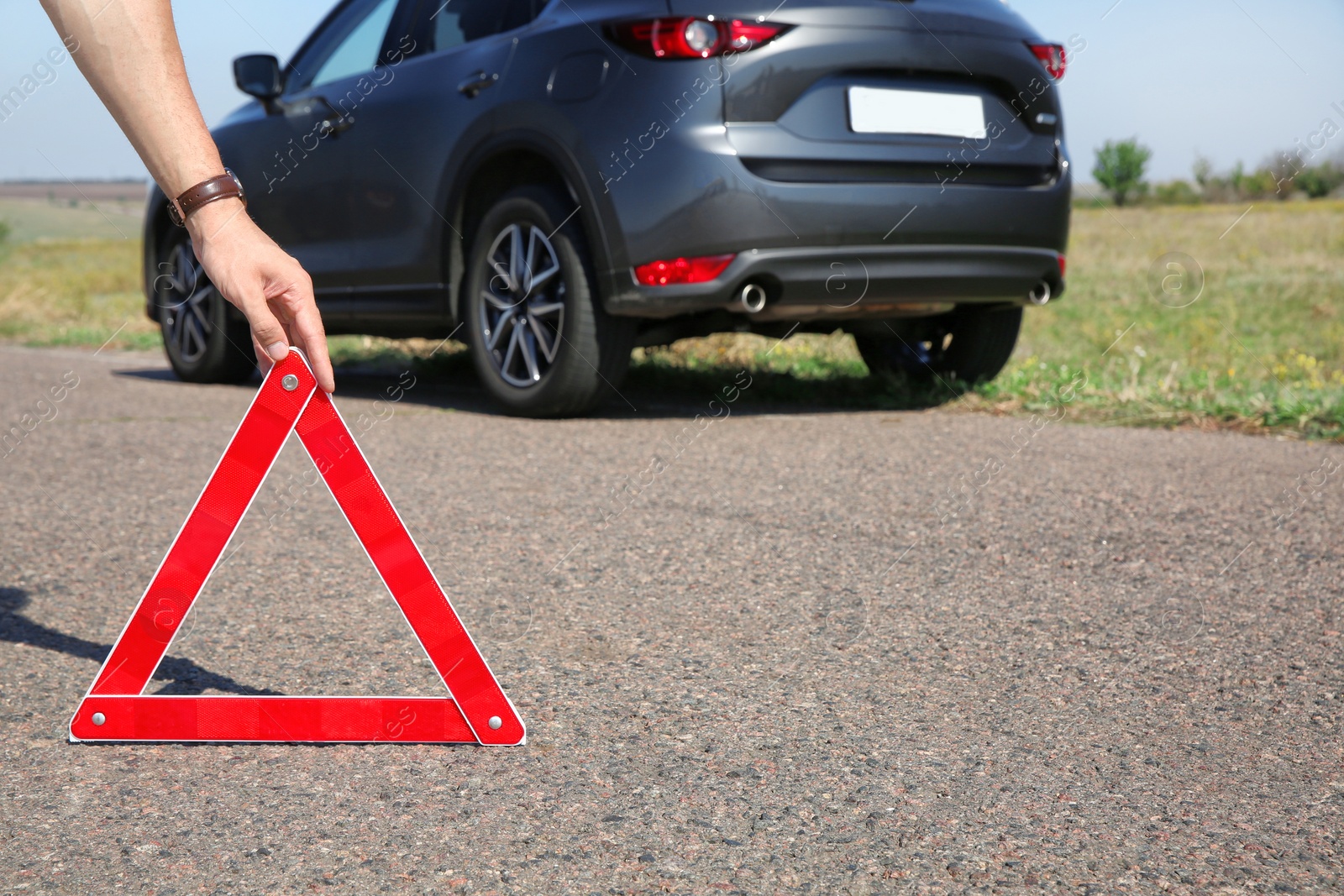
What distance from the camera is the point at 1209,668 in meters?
2.29

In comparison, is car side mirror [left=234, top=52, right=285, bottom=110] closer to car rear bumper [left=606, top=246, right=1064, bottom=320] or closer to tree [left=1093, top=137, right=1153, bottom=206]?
car rear bumper [left=606, top=246, right=1064, bottom=320]

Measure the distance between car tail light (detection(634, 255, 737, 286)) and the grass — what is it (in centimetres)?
139

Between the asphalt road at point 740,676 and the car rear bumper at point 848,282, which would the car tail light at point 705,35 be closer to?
the car rear bumper at point 848,282

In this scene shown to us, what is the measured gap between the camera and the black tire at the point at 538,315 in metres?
4.85

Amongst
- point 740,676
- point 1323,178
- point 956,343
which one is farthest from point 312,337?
point 1323,178

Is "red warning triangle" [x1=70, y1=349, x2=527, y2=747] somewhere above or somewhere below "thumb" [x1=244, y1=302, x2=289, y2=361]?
below

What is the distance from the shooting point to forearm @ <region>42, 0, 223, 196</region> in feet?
5.79

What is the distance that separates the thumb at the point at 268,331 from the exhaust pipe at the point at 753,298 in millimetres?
2772

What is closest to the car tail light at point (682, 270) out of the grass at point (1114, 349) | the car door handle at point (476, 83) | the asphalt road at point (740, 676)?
the asphalt road at point (740, 676)

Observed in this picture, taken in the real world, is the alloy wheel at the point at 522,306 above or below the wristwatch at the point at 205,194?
below

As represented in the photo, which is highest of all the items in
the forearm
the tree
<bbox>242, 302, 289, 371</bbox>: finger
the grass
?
the forearm

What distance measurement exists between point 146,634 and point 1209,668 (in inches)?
69.6

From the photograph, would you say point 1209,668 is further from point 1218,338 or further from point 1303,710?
point 1218,338

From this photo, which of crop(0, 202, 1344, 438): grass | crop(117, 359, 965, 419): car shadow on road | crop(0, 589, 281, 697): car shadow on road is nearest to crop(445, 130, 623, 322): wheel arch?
crop(117, 359, 965, 419): car shadow on road
